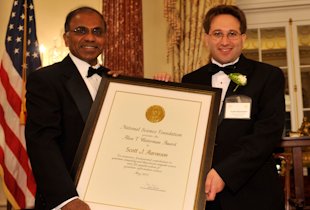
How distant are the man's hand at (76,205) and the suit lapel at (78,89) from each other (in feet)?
1.47

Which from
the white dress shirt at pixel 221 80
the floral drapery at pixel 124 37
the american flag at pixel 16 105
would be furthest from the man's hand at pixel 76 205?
the floral drapery at pixel 124 37

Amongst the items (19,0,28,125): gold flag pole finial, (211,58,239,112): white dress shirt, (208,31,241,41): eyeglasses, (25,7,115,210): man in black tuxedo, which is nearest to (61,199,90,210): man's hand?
(25,7,115,210): man in black tuxedo

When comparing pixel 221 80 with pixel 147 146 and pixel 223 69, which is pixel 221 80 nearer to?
pixel 223 69

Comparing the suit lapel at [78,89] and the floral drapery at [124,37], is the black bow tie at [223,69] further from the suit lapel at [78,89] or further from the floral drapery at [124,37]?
the floral drapery at [124,37]

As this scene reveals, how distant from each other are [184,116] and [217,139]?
21 centimetres

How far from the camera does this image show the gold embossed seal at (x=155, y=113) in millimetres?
2312

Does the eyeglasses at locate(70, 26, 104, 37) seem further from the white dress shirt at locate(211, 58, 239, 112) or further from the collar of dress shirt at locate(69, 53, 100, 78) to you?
the white dress shirt at locate(211, 58, 239, 112)

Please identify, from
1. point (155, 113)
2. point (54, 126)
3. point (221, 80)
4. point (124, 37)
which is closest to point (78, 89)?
point (54, 126)

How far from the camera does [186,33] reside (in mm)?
5445

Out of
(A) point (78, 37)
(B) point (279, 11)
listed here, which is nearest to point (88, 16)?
(A) point (78, 37)

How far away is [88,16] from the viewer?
8.05ft

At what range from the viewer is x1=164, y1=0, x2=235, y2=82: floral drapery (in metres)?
5.39

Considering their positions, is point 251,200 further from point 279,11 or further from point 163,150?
point 279,11

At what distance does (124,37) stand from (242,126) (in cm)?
345
